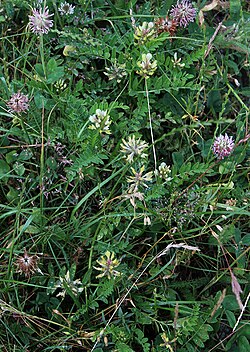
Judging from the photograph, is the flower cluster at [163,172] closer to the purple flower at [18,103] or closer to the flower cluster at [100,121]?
the flower cluster at [100,121]

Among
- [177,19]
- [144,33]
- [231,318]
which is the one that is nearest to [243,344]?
[231,318]

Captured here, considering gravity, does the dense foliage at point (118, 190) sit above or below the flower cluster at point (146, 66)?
below

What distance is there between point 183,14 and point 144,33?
0.36 m

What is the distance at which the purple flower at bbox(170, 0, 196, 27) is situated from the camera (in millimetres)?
2277

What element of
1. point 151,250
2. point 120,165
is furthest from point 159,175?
point 151,250

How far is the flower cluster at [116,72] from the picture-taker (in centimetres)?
212

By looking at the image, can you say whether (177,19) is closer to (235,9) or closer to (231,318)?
(235,9)

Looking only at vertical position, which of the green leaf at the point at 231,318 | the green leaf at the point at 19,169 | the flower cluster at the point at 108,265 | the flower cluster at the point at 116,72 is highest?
the flower cluster at the point at 116,72

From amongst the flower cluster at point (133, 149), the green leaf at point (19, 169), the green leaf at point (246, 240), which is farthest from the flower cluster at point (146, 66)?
the green leaf at point (246, 240)

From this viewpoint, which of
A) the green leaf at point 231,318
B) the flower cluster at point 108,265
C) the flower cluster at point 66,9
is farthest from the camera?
the flower cluster at point 66,9

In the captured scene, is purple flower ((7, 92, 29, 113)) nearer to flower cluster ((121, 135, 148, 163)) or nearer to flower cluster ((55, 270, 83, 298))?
flower cluster ((121, 135, 148, 163))

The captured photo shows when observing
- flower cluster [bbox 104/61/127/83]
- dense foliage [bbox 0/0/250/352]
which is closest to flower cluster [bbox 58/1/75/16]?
dense foliage [bbox 0/0/250/352]

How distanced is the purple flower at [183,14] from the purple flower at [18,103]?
0.71m

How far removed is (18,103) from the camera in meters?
1.98
